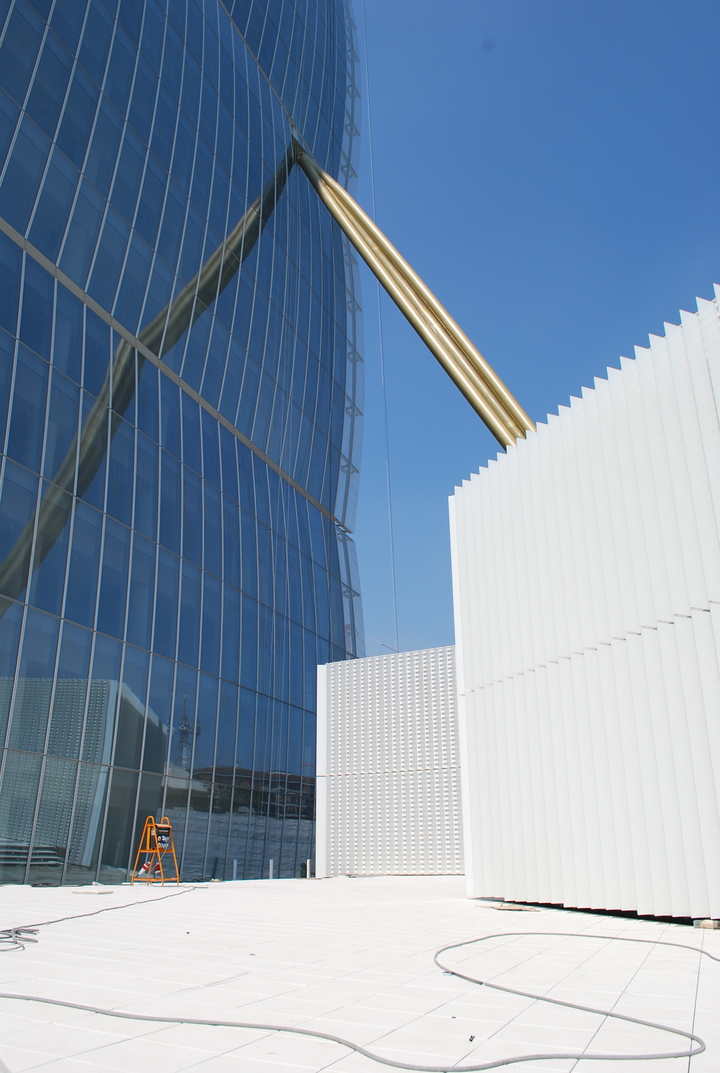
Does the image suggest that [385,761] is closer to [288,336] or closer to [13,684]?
[13,684]

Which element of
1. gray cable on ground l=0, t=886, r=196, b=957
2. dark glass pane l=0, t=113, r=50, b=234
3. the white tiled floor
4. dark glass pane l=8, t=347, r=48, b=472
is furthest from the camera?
dark glass pane l=0, t=113, r=50, b=234

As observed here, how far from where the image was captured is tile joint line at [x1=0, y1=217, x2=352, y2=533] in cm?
1734

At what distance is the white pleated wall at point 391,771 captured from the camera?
57.4ft

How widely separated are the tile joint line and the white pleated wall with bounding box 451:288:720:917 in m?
13.1

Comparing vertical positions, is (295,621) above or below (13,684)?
above

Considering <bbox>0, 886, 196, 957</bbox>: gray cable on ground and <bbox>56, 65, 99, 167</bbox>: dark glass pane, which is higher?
<bbox>56, 65, 99, 167</bbox>: dark glass pane

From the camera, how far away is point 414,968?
4.56 meters

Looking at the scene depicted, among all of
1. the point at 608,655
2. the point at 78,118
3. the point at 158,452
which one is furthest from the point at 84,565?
the point at 608,655

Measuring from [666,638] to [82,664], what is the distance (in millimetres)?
13039

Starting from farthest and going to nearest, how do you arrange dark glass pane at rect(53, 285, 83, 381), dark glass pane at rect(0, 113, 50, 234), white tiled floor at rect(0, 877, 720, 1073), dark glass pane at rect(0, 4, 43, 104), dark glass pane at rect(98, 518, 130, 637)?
dark glass pane at rect(98, 518, 130, 637), dark glass pane at rect(53, 285, 83, 381), dark glass pane at rect(0, 4, 43, 104), dark glass pane at rect(0, 113, 50, 234), white tiled floor at rect(0, 877, 720, 1073)

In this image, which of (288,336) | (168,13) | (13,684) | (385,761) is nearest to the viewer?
(13,684)

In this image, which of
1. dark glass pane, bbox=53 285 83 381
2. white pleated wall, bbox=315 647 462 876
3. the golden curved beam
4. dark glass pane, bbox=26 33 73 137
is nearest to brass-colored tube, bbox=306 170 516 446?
the golden curved beam

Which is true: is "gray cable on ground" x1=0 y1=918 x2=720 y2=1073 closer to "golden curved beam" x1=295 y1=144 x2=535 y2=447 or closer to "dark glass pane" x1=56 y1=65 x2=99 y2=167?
"golden curved beam" x1=295 y1=144 x2=535 y2=447

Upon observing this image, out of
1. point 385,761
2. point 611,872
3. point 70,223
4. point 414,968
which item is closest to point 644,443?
point 611,872
